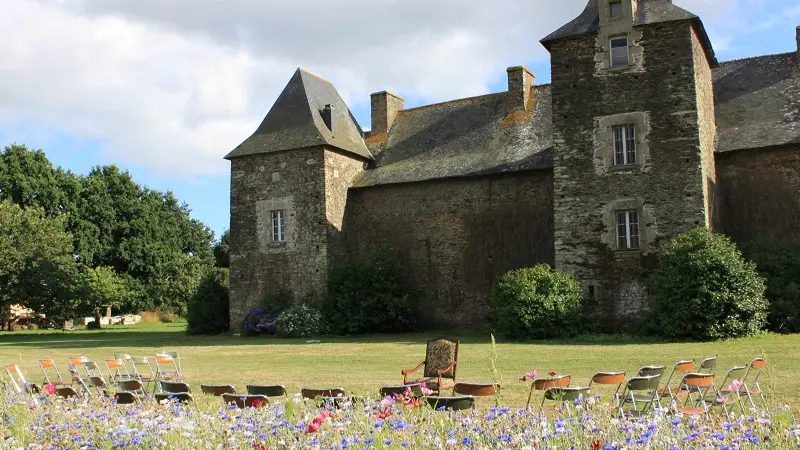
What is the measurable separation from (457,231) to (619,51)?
7.40 metres

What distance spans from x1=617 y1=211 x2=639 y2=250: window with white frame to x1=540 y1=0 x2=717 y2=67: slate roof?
522 cm

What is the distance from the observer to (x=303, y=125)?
28078 millimetres

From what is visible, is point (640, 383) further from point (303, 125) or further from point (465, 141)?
point (303, 125)

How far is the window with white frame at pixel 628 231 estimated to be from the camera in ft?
72.6

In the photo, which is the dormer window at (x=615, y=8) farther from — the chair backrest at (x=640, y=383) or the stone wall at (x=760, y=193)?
the chair backrest at (x=640, y=383)

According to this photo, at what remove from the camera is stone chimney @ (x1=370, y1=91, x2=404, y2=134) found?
30188 millimetres

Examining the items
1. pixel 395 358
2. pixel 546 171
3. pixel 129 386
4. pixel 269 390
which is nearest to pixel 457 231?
pixel 546 171

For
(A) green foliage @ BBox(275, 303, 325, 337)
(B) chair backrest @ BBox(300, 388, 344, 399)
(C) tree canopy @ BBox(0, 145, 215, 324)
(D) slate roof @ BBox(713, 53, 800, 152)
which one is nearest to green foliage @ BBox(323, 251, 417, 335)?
(A) green foliage @ BBox(275, 303, 325, 337)

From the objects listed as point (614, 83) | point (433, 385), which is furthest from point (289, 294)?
point (433, 385)

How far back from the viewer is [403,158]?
2820cm

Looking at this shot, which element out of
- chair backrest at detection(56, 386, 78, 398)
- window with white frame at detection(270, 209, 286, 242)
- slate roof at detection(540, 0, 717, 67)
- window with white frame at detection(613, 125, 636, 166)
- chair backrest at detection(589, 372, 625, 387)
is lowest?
chair backrest at detection(56, 386, 78, 398)

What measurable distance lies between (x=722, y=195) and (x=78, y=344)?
1947 centimetres

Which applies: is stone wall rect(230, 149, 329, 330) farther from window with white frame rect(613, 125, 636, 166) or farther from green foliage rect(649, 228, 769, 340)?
green foliage rect(649, 228, 769, 340)

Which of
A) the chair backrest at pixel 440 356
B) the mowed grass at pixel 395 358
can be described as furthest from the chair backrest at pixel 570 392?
the chair backrest at pixel 440 356
